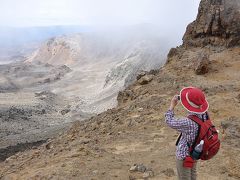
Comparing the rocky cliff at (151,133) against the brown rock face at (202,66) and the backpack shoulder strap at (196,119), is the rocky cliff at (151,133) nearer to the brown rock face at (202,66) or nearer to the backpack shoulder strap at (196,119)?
the brown rock face at (202,66)

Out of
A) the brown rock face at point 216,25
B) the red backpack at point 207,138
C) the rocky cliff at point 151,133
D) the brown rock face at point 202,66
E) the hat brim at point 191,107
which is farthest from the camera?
the brown rock face at point 216,25

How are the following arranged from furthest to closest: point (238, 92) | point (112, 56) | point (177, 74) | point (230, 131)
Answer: point (112, 56) → point (177, 74) → point (238, 92) → point (230, 131)

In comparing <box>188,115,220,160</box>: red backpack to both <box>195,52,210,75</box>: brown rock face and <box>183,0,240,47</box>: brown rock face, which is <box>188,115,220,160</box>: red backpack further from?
<box>183,0,240,47</box>: brown rock face

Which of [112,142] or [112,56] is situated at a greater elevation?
[112,142]

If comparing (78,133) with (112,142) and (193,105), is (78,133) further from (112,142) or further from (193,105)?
(193,105)

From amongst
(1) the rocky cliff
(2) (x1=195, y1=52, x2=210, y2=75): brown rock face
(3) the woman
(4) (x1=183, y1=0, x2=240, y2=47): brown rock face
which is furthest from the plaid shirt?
(4) (x1=183, y1=0, x2=240, y2=47): brown rock face

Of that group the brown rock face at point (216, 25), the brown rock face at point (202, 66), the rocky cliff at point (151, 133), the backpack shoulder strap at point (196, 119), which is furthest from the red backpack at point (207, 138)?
the brown rock face at point (216, 25)

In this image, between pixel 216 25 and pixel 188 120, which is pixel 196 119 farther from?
pixel 216 25

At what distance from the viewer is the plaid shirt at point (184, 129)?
6031 mm

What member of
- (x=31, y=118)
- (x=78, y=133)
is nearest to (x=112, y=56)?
(x=31, y=118)

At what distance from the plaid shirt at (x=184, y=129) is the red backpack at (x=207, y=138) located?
0.05m

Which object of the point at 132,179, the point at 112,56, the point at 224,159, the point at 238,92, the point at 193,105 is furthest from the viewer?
the point at 112,56

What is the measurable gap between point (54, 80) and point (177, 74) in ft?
120

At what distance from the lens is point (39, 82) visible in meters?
51.7
